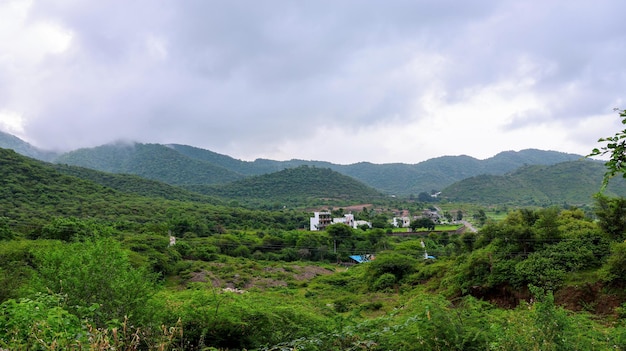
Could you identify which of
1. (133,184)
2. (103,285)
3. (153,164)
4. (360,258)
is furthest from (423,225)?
(153,164)

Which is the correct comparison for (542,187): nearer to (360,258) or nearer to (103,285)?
(360,258)

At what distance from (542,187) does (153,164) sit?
509 ft

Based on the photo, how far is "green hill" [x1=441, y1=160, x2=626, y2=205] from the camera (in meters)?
90.4

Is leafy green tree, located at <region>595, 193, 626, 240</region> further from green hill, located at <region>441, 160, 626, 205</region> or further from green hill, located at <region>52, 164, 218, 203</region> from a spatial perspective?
green hill, located at <region>441, 160, 626, 205</region>

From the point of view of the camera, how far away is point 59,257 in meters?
6.15

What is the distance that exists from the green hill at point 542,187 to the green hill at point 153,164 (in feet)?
326

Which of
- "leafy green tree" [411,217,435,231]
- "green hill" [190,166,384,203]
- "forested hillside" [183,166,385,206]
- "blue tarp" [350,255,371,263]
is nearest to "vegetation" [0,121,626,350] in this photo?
"blue tarp" [350,255,371,263]

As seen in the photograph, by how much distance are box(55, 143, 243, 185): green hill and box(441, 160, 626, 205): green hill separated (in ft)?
326

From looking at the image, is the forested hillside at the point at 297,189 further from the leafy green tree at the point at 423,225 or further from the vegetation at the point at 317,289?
the vegetation at the point at 317,289

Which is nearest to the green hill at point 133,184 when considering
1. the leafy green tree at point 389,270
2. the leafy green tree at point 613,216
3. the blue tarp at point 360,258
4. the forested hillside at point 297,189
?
the forested hillside at point 297,189

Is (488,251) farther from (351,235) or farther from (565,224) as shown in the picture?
(351,235)

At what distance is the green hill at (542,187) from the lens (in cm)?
9038

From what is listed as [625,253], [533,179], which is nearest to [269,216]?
[625,253]

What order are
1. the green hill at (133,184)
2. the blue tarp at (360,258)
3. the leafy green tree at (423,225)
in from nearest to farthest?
the blue tarp at (360,258) → the leafy green tree at (423,225) → the green hill at (133,184)
